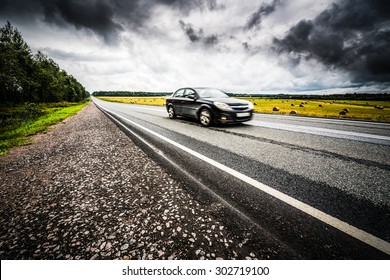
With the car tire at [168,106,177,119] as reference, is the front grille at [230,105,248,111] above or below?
above

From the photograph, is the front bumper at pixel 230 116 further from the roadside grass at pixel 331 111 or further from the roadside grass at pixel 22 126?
the roadside grass at pixel 331 111

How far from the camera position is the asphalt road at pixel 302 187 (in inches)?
67.0

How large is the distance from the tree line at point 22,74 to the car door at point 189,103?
121ft

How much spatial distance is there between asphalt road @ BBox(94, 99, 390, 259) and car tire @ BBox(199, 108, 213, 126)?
9.14 feet

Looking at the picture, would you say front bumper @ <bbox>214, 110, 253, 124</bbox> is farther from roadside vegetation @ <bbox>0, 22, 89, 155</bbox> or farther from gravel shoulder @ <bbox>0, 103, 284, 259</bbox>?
roadside vegetation @ <bbox>0, 22, 89, 155</bbox>

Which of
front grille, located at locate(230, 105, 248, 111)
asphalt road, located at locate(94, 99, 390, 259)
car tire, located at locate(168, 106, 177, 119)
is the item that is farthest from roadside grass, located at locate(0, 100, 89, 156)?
front grille, located at locate(230, 105, 248, 111)

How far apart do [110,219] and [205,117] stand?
635cm

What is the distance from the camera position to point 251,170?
10.6ft

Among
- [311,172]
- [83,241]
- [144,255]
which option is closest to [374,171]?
[311,172]

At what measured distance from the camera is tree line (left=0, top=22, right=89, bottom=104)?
31.1 metres

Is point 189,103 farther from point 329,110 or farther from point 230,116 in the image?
point 329,110

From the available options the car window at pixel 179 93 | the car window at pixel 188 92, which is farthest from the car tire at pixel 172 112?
the car window at pixel 188 92

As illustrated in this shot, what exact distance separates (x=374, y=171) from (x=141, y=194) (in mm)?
3712
